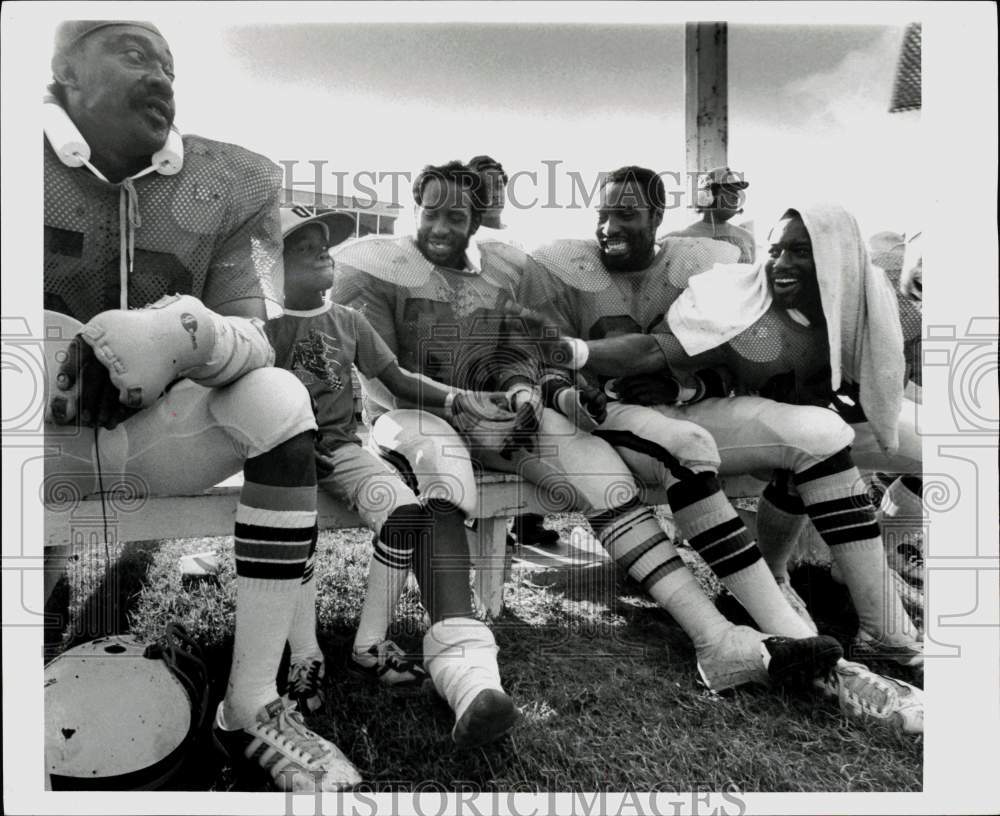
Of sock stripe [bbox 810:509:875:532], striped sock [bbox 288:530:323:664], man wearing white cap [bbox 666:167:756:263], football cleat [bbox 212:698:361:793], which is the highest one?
Answer: man wearing white cap [bbox 666:167:756:263]

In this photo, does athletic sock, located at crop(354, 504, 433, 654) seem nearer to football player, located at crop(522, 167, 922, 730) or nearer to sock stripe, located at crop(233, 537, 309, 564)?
sock stripe, located at crop(233, 537, 309, 564)

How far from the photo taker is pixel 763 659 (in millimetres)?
1995

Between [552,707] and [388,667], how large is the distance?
1.25 ft

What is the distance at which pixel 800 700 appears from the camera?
200 cm

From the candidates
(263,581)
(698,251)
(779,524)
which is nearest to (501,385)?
(698,251)

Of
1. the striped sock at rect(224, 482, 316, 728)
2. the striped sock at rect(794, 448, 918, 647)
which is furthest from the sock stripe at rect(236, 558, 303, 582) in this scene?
the striped sock at rect(794, 448, 918, 647)

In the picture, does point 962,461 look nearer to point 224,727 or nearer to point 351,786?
Answer: point 351,786

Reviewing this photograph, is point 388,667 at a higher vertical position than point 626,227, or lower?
lower

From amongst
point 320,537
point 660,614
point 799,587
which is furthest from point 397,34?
point 799,587

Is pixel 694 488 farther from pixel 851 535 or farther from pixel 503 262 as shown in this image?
pixel 503 262

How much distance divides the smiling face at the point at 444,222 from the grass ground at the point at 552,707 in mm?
688

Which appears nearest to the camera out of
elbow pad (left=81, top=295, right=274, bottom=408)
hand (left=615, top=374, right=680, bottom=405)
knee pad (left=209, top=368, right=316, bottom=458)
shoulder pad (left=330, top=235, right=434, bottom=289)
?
elbow pad (left=81, top=295, right=274, bottom=408)

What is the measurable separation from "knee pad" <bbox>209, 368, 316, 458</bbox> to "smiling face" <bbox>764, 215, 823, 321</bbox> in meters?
1.17

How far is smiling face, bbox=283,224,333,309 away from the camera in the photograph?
2016 millimetres
